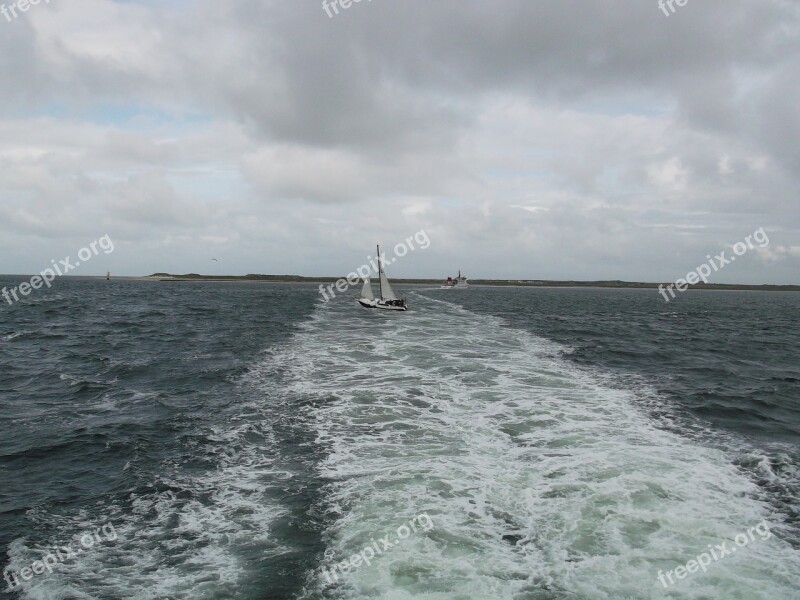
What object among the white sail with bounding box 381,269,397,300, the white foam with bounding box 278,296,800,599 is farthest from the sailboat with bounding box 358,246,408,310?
the white foam with bounding box 278,296,800,599

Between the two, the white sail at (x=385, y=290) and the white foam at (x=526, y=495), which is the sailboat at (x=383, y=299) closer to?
the white sail at (x=385, y=290)

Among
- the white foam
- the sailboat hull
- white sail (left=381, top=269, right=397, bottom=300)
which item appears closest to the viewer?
the white foam

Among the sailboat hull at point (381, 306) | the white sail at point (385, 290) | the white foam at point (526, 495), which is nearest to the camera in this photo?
the white foam at point (526, 495)

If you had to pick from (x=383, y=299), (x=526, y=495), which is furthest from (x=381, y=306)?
(x=526, y=495)

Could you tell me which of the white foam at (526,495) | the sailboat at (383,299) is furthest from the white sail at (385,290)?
the white foam at (526,495)

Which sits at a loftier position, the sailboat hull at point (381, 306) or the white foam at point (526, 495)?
the sailboat hull at point (381, 306)

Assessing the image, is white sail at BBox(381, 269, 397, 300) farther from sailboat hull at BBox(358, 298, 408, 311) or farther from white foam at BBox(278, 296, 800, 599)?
white foam at BBox(278, 296, 800, 599)

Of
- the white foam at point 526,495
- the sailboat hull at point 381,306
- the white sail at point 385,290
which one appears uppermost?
the white sail at point 385,290

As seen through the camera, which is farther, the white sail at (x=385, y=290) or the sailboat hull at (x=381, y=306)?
the white sail at (x=385, y=290)

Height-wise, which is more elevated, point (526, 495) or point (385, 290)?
point (385, 290)

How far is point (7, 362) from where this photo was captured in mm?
29250

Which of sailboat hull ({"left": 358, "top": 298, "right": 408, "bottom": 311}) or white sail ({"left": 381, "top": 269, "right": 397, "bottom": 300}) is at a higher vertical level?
white sail ({"left": 381, "top": 269, "right": 397, "bottom": 300})

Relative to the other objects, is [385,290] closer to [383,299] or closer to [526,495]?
[383,299]

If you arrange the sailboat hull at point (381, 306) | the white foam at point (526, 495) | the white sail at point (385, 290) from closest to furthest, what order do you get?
the white foam at point (526, 495) → the sailboat hull at point (381, 306) → the white sail at point (385, 290)
